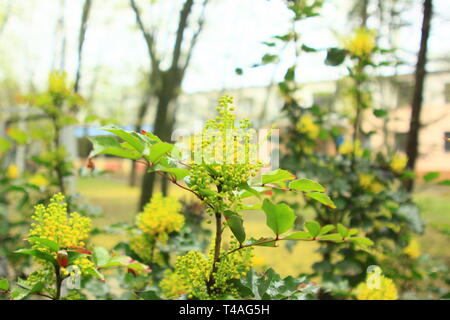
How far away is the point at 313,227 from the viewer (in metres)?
0.62

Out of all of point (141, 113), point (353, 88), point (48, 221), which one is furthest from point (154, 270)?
point (141, 113)

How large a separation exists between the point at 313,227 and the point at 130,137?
32cm

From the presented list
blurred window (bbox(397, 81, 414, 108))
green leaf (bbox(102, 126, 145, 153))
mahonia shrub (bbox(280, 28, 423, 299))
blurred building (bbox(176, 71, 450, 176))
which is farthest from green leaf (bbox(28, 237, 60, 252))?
blurred window (bbox(397, 81, 414, 108))

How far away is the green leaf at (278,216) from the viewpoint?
0.57 metres

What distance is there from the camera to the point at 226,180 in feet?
1.90

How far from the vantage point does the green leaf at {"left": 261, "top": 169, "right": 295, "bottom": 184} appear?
554 mm

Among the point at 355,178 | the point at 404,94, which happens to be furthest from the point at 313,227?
the point at 404,94

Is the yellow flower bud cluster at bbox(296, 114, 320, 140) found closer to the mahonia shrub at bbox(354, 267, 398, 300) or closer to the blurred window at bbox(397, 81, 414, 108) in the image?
the mahonia shrub at bbox(354, 267, 398, 300)

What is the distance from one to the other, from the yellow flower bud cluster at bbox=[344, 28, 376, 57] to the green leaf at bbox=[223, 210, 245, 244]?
3.36 ft

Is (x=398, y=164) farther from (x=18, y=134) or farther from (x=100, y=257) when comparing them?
(x=18, y=134)

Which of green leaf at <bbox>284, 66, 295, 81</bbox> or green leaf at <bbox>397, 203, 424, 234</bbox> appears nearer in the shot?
green leaf at <bbox>284, 66, 295, 81</bbox>

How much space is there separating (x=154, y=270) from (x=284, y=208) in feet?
1.86

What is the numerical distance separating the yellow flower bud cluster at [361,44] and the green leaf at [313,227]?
0.98 meters

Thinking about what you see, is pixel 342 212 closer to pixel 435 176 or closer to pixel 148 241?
pixel 435 176
